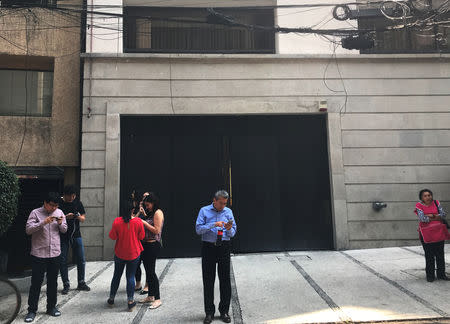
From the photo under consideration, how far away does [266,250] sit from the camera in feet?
30.9

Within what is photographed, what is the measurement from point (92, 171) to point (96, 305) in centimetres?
463

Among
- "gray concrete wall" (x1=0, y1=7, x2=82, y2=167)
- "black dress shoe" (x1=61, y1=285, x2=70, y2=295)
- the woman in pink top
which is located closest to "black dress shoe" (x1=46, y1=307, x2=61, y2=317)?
"black dress shoe" (x1=61, y1=285, x2=70, y2=295)

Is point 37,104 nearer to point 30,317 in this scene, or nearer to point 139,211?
point 139,211

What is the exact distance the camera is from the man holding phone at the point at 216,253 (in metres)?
4.71

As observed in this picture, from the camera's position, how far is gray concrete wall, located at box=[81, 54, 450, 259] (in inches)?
368

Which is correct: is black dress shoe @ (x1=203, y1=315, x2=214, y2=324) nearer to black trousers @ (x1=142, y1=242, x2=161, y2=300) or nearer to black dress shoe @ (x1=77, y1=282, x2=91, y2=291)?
black trousers @ (x1=142, y1=242, x2=161, y2=300)

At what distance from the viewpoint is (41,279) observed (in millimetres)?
4996

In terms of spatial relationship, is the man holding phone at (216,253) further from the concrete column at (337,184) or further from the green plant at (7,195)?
the concrete column at (337,184)

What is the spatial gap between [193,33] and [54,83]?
15.1 feet

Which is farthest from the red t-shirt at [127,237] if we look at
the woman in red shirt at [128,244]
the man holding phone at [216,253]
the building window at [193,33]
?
the building window at [193,33]

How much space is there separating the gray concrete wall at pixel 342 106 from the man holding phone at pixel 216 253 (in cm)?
520

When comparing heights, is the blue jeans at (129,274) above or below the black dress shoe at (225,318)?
above

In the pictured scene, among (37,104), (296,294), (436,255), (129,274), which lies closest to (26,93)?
(37,104)

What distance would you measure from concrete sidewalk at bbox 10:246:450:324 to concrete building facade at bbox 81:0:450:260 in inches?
65.6
